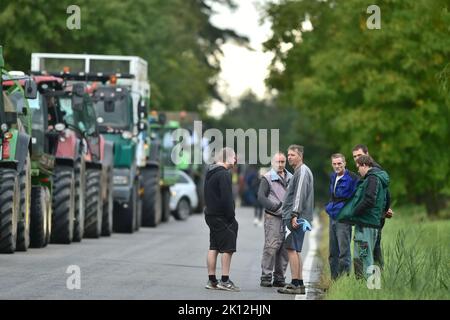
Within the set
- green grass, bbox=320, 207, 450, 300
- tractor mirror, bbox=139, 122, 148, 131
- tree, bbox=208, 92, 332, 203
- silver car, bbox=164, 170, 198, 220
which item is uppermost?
tree, bbox=208, 92, 332, 203

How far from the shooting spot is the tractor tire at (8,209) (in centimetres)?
2417

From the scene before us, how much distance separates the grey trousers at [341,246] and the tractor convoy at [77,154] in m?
6.45

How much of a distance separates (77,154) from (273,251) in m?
10.6

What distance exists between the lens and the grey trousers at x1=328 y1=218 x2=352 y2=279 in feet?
63.7

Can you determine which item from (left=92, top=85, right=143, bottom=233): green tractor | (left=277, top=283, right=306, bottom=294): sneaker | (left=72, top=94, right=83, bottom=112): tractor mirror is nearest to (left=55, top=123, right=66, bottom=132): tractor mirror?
(left=72, top=94, right=83, bottom=112): tractor mirror

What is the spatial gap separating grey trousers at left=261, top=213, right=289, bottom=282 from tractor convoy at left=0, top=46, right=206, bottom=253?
18.4ft

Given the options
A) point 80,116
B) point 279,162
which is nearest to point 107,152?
point 80,116

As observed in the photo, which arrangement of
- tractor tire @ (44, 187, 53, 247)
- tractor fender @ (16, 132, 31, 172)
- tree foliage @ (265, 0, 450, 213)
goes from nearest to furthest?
tractor fender @ (16, 132, 31, 172)
tractor tire @ (44, 187, 53, 247)
tree foliage @ (265, 0, 450, 213)

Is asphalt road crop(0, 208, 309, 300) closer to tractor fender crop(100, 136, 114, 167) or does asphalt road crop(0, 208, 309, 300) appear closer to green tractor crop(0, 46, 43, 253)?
green tractor crop(0, 46, 43, 253)

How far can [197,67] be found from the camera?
75.8 meters

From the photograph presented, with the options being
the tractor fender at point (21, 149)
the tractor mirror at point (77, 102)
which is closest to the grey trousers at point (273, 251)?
the tractor fender at point (21, 149)

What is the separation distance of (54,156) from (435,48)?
10497 millimetres
